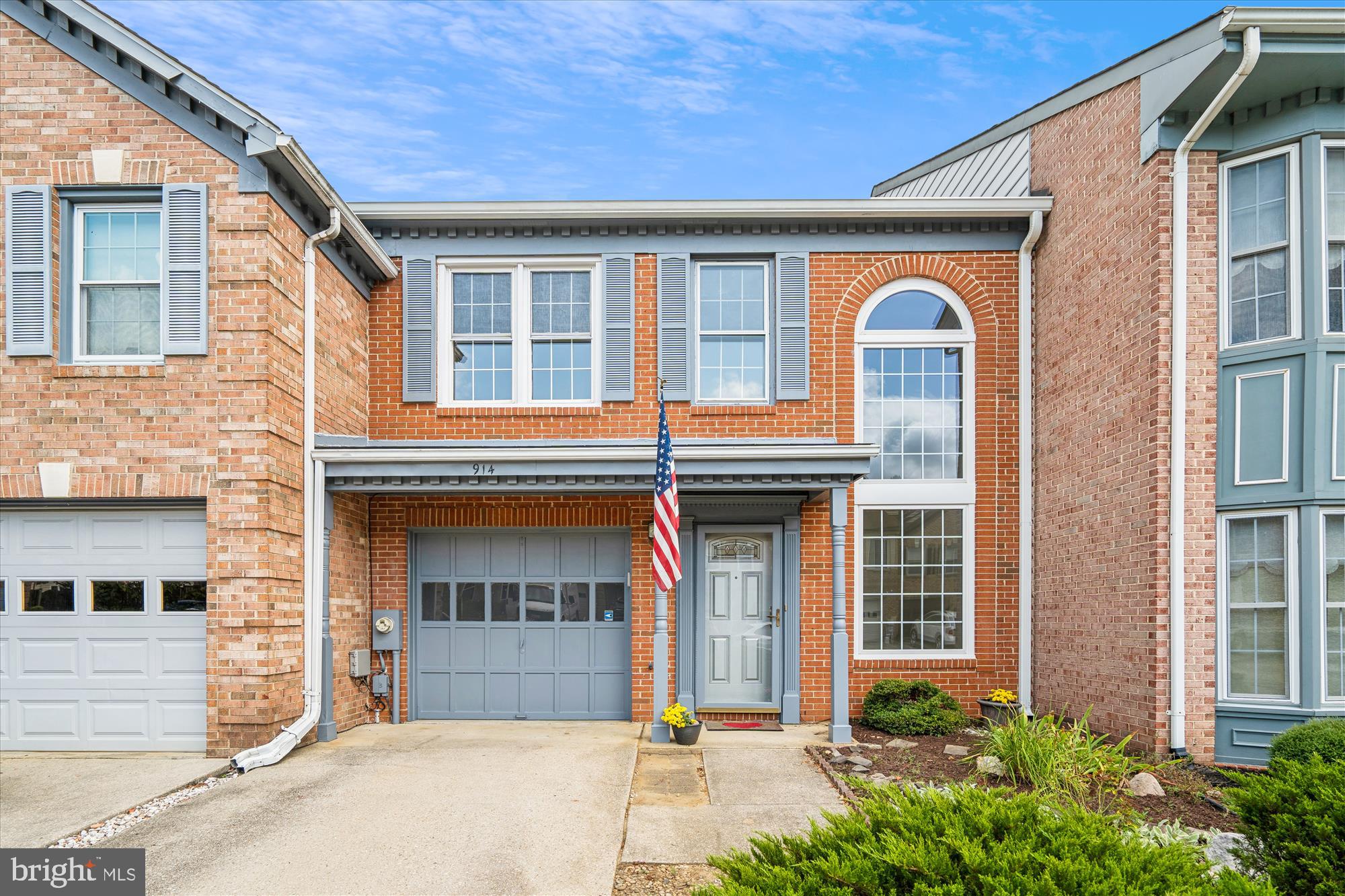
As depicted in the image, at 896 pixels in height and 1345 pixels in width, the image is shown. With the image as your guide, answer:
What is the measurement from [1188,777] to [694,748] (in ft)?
14.6

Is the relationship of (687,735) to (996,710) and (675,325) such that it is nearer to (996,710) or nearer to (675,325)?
(996,710)

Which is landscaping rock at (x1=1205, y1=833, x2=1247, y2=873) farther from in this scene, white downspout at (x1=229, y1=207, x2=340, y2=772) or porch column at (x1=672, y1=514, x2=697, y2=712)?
white downspout at (x1=229, y1=207, x2=340, y2=772)

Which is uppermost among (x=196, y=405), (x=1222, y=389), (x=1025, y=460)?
(x=1222, y=389)

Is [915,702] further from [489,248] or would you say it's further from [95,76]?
[95,76]

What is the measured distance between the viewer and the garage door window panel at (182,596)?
8.32 meters

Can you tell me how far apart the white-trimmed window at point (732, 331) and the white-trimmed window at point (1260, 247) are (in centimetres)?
478

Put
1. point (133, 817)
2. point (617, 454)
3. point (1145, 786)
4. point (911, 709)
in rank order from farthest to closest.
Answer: point (911, 709)
point (617, 454)
point (1145, 786)
point (133, 817)

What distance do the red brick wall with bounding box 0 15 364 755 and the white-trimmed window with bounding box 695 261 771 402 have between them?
477 cm

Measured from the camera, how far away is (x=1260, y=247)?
7.88 metres

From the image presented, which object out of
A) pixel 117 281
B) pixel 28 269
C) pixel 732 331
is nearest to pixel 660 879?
pixel 732 331

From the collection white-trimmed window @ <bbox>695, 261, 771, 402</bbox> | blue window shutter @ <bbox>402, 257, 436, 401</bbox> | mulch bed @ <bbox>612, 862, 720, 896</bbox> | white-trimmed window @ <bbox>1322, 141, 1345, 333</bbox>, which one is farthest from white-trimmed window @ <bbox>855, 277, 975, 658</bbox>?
mulch bed @ <bbox>612, 862, 720, 896</bbox>

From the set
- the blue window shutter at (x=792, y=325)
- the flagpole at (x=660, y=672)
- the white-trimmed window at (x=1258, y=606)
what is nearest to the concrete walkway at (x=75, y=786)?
the flagpole at (x=660, y=672)

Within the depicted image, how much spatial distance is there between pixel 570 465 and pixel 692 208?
11.4ft

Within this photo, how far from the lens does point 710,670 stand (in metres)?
10.3
